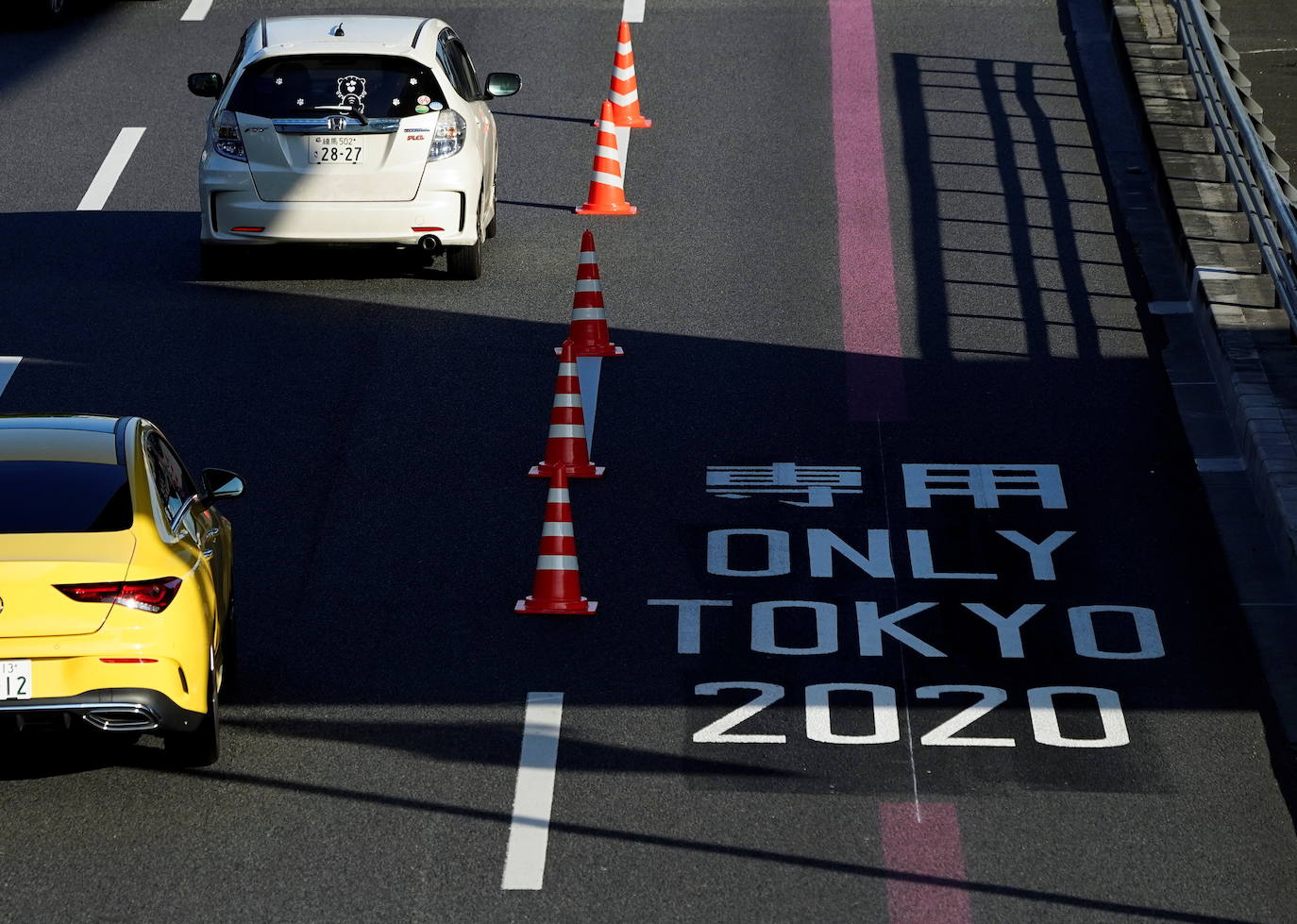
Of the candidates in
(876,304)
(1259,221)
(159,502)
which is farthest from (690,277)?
(159,502)

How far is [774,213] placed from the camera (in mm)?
17531

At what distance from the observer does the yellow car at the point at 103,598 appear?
781 cm

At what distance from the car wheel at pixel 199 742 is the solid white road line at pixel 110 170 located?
10055mm

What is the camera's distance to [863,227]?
56.3 ft

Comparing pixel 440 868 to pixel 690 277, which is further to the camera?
pixel 690 277

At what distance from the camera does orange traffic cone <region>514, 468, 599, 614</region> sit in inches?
414

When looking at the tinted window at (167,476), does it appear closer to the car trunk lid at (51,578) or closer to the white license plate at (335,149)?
the car trunk lid at (51,578)

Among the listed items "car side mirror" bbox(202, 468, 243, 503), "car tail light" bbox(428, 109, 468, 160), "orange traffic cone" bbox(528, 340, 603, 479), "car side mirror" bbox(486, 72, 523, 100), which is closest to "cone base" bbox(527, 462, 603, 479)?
"orange traffic cone" bbox(528, 340, 603, 479)

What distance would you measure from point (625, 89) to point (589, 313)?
20.5ft

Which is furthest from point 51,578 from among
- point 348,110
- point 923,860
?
point 348,110

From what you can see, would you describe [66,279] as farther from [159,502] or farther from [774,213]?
[159,502]

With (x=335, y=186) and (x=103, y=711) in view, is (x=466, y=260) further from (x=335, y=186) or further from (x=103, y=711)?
(x=103, y=711)

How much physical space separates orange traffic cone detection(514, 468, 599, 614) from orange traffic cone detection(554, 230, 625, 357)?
3.90 m

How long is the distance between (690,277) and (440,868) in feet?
28.8
